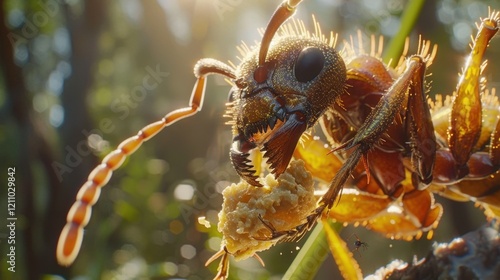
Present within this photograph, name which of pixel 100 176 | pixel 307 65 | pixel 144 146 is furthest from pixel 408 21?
pixel 144 146

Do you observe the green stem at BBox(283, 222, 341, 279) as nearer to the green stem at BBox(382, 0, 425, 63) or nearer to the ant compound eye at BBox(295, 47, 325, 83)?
the ant compound eye at BBox(295, 47, 325, 83)

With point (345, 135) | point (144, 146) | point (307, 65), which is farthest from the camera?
point (144, 146)

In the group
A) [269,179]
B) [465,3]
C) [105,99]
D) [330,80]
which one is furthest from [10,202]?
[465,3]

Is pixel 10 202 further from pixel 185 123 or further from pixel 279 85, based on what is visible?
pixel 185 123

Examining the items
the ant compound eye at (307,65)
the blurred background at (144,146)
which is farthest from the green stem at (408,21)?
the ant compound eye at (307,65)

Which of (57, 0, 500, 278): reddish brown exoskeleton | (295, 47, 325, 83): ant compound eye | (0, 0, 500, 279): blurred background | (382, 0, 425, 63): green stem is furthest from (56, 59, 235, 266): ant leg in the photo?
(382, 0, 425, 63): green stem

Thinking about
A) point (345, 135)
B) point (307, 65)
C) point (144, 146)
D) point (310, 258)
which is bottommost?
point (144, 146)

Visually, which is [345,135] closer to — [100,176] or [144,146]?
[100,176]
